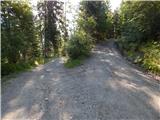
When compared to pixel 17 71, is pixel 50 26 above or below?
above

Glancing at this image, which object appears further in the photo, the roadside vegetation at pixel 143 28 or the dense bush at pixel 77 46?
the roadside vegetation at pixel 143 28

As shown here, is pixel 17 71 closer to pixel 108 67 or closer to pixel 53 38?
pixel 108 67

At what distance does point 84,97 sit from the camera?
10.0 meters

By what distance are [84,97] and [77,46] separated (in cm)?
1105

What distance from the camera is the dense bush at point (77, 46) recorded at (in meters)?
20.3

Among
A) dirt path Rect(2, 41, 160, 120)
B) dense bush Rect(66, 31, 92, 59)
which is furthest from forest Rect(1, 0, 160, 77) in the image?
dirt path Rect(2, 41, 160, 120)

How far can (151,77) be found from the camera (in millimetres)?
14328

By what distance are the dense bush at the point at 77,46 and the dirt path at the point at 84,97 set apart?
5.60 metres

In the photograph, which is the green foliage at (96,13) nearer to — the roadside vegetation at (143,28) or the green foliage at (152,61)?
the roadside vegetation at (143,28)

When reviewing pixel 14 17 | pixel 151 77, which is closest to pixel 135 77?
pixel 151 77

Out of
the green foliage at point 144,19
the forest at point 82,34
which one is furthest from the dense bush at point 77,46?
the green foliage at point 144,19

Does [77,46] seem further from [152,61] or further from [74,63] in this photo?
[152,61]

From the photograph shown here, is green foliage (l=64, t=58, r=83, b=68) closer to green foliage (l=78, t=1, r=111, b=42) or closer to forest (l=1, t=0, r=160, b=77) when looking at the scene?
forest (l=1, t=0, r=160, b=77)

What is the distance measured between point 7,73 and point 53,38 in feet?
71.3
